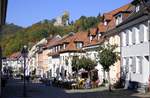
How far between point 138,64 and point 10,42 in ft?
450

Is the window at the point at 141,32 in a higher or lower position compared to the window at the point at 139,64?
higher

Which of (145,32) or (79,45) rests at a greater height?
(79,45)

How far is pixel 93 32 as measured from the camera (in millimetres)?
74312

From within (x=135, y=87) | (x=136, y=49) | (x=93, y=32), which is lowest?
(x=135, y=87)

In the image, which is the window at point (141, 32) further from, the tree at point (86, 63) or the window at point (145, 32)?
the tree at point (86, 63)

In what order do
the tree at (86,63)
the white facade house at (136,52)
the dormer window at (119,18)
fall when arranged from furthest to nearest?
the tree at (86,63) < the dormer window at (119,18) < the white facade house at (136,52)

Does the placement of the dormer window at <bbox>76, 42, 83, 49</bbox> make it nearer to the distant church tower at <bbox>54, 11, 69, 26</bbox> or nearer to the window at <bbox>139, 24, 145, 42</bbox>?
the window at <bbox>139, 24, 145, 42</bbox>

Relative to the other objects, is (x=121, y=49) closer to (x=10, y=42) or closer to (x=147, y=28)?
(x=147, y=28)

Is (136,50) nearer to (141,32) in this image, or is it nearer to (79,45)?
(141,32)

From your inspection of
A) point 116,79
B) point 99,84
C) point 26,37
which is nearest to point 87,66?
point 99,84

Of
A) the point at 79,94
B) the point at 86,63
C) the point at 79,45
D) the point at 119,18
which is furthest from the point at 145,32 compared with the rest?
the point at 79,45

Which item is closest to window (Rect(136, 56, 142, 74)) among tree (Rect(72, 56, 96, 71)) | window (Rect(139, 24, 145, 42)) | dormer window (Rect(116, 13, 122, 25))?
window (Rect(139, 24, 145, 42))

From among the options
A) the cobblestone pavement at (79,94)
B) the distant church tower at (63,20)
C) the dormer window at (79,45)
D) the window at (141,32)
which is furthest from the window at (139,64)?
the distant church tower at (63,20)

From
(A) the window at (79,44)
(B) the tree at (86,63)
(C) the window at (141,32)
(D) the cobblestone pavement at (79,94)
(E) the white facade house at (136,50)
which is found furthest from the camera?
(A) the window at (79,44)
